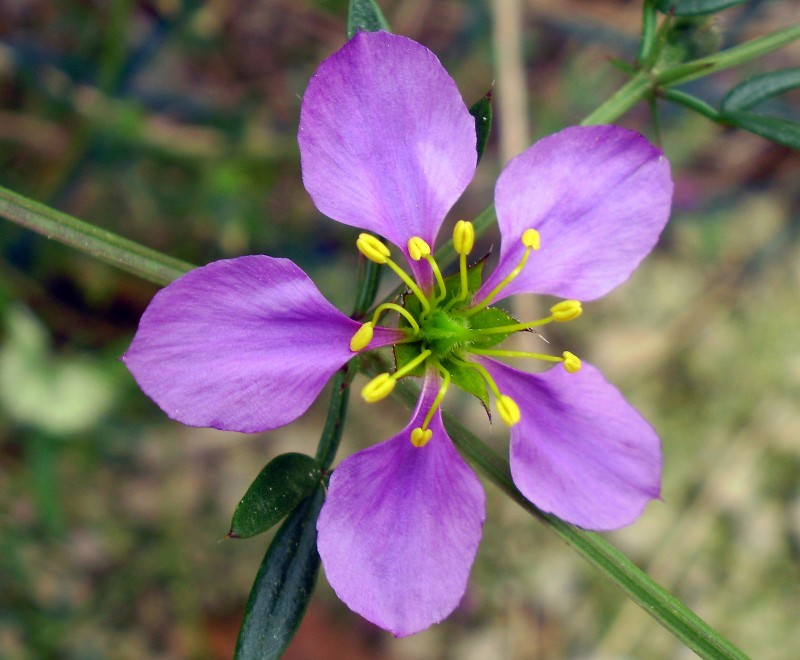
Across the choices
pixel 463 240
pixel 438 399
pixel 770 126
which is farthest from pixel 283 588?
pixel 770 126

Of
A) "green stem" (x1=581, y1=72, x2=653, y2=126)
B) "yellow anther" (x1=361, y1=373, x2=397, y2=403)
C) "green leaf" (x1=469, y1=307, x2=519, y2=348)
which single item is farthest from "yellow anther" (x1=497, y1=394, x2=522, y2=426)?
"green stem" (x1=581, y1=72, x2=653, y2=126)

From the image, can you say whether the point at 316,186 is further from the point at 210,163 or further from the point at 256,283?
the point at 210,163

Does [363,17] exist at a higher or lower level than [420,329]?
higher

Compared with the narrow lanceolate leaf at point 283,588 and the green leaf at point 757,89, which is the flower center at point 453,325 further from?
the green leaf at point 757,89

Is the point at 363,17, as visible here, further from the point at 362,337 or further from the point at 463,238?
the point at 362,337

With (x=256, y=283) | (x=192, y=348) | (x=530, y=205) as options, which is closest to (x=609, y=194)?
(x=530, y=205)

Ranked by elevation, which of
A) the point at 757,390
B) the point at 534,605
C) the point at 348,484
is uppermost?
the point at 348,484
